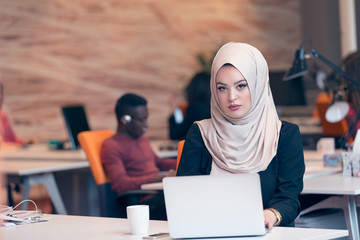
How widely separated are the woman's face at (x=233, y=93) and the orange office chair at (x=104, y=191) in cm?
142

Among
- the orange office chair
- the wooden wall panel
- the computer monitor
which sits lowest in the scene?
the orange office chair

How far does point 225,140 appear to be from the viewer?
2.74 m

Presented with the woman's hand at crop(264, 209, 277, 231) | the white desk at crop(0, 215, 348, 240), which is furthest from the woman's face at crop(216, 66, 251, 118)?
the white desk at crop(0, 215, 348, 240)

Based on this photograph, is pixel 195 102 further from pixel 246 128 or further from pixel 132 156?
pixel 246 128

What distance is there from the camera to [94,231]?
237cm

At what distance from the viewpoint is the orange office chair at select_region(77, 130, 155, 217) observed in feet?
13.4

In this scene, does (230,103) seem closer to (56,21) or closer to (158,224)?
(158,224)

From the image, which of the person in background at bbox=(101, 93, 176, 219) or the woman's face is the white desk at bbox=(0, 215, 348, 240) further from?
the person in background at bbox=(101, 93, 176, 219)

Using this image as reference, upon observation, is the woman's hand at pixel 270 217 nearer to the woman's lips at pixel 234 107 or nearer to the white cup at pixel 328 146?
the woman's lips at pixel 234 107

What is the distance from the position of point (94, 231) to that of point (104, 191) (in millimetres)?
1825

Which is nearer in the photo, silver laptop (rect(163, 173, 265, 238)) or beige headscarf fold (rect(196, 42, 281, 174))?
silver laptop (rect(163, 173, 265, 238))

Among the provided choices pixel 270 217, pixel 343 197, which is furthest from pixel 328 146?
pixel 270 217

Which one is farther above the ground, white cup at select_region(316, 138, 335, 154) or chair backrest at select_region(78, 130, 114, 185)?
chair backrest at select_region(78, 130, 114, 185)

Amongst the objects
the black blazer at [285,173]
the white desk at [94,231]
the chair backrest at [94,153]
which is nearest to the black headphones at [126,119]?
the chair backrest at [94,153]
